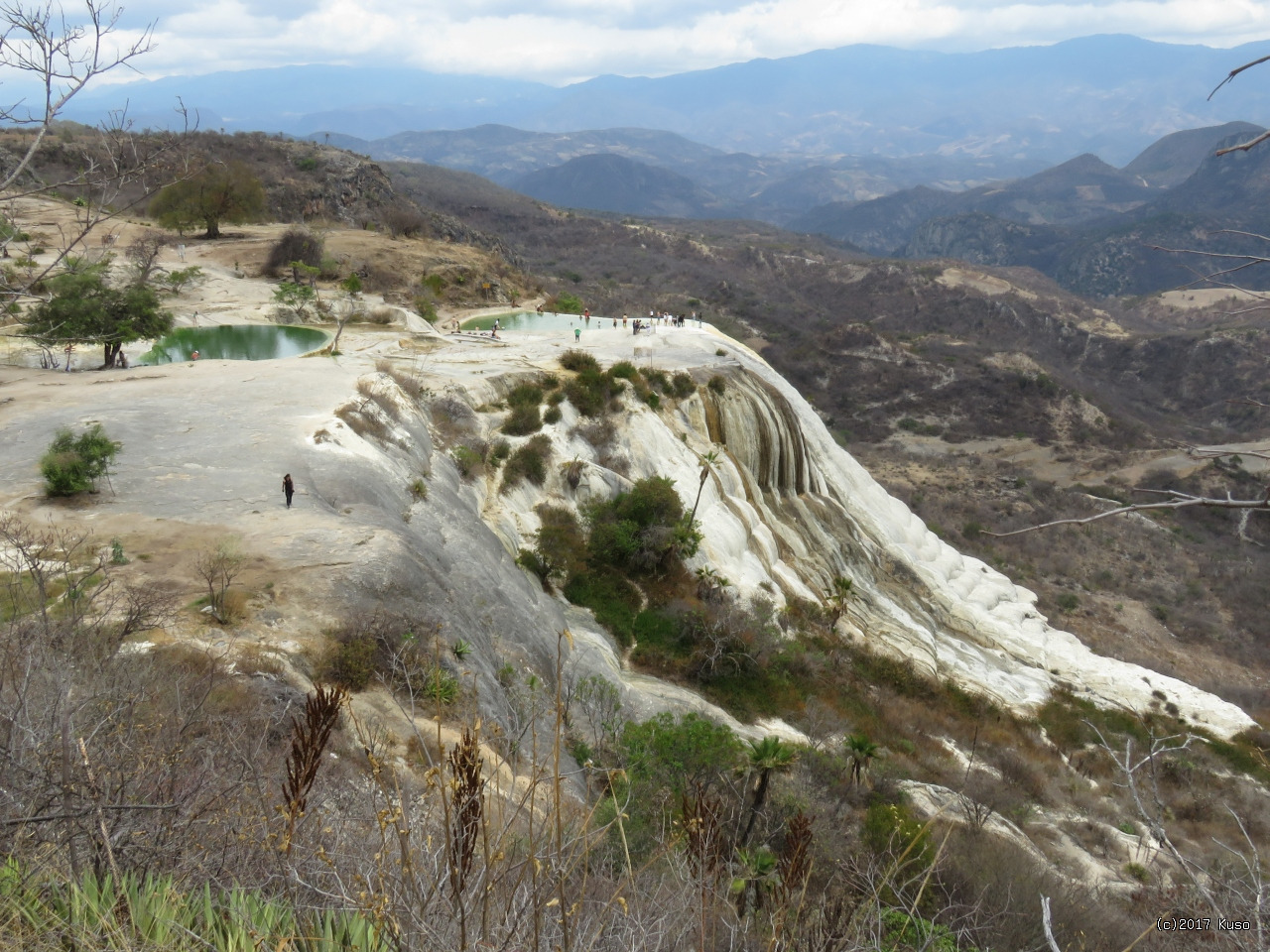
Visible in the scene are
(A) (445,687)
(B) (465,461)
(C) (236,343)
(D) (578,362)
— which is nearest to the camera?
(A) (445,687)

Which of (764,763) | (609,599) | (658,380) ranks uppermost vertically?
(658,380)

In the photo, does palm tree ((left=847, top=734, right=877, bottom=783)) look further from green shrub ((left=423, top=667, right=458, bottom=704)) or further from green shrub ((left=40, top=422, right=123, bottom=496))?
green shrub ((left=40, top=422, right=123, bottom=496))

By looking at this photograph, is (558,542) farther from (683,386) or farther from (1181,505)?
(1181,505)

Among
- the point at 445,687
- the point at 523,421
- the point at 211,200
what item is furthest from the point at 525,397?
the point at 211,200

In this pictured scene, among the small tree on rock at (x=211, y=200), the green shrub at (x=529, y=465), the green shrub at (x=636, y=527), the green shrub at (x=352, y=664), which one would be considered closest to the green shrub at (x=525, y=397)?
the green shrub at (x=529, y=465)

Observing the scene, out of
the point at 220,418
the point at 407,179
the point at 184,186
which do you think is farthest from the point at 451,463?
the point at 407,179
